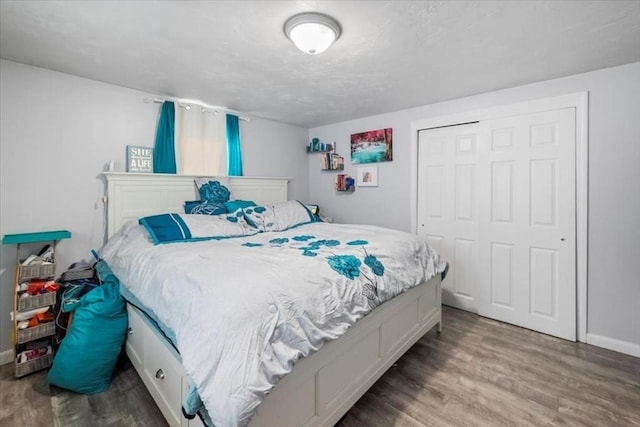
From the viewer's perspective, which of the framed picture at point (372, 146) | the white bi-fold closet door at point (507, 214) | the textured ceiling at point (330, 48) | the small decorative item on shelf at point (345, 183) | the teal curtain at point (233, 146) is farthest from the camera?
the small decorative item on shelf at point (345, 183)

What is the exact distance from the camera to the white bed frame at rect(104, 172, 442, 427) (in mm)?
1319

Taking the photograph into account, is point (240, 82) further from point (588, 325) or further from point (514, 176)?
point (588, 325)

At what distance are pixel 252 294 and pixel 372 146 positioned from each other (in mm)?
3087

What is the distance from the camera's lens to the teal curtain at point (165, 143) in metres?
2.98

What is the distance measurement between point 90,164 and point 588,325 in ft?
15.2

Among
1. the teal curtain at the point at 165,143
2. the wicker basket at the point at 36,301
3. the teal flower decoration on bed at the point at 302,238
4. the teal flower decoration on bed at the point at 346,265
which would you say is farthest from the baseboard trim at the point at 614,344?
the wicker basket at the point at 36,301

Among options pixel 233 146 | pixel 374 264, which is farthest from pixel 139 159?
pixel 374 264

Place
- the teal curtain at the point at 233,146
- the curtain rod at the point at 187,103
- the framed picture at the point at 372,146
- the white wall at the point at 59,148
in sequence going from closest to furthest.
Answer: the white wall at the point at 59,148
the curtain rod at the point at 187,103
the teal curtain at the point at 233,146
the framed picture at the point at 372,146

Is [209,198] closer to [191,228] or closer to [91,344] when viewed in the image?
[191,228]

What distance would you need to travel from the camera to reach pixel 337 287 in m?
1.54

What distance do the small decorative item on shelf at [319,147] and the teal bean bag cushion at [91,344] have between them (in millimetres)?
3210

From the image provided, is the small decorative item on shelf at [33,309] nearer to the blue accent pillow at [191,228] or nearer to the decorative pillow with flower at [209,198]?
the blue accent pillow at [191,228]

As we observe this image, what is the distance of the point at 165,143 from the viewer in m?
3.01

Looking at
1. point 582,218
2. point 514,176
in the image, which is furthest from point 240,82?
point 582,218
